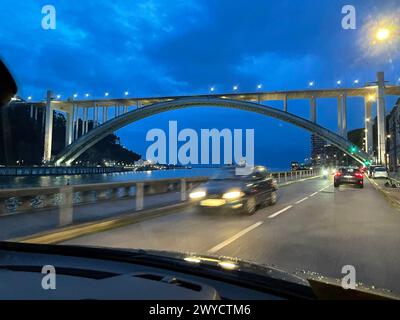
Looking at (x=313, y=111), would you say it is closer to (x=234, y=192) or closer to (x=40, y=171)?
(x=40, y=171)

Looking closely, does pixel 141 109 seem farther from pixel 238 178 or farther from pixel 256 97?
pixel 238 178

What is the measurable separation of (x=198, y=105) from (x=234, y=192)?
73.7m

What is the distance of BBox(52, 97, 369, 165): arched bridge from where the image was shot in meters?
80.1

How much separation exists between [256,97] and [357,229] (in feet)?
251

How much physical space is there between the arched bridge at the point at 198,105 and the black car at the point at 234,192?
64.2 m

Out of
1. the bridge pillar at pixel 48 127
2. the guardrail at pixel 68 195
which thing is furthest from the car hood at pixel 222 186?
the bridge pillar at pixel 48 127

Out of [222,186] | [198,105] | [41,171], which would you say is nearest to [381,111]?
[198,105]

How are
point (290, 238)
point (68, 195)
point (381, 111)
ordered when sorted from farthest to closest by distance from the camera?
point (381, 111)
point (68, 195)
point (290, 238)

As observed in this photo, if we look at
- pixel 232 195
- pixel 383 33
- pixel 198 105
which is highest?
pixel 198 105

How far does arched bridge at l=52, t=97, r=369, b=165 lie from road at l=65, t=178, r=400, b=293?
2610 inches

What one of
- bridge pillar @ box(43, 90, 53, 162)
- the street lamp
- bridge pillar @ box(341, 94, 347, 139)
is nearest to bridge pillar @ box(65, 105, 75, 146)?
bridge pillar @ box(43, 90, 53, 162)

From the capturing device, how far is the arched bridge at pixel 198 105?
80.1 meters

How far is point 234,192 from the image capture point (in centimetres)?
1459
